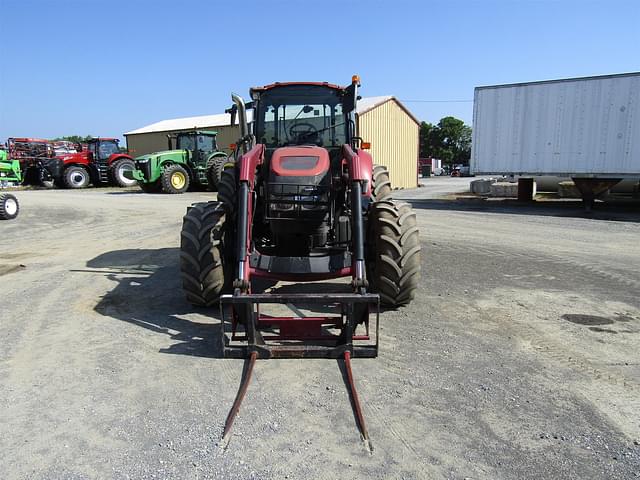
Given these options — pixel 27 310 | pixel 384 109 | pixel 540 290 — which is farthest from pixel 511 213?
pixel 27 310

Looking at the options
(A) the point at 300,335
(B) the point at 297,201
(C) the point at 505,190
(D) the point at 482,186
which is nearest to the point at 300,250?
(B) the point at 297,201

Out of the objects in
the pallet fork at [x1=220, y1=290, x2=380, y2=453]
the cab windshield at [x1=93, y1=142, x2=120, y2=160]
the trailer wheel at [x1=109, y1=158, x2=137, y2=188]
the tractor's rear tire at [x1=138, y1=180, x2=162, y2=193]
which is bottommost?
the pallet fork at [x1=220, y1=290, x2=380, y2=453]

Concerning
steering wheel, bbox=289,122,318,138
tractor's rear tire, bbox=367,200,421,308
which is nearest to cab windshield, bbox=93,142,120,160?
steering wheel, bbox=289,122,318,138

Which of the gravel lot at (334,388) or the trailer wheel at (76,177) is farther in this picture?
the trailer wheel at (76,177)

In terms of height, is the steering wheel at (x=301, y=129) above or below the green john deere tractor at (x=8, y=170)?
above

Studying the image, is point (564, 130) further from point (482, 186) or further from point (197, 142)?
point (197, 142)

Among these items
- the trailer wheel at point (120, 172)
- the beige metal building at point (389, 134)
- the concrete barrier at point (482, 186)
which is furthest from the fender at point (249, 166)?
the concrete barrier at point (482, 186)

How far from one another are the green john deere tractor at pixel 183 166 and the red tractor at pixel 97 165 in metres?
3.65

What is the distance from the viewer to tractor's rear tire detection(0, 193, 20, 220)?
43.7ft

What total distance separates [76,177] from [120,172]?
2325 millimetres

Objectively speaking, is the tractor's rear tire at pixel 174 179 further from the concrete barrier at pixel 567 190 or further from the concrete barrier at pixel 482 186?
the concrete barrier at pixel 567 190

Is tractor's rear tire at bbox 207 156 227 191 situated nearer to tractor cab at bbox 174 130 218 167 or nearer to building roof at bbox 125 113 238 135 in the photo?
tractor cab at bbox 174 130 218 167

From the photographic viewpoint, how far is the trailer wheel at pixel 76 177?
82.2 feet

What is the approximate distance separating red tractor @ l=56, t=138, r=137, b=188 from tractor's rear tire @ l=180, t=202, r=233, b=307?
21.6m
